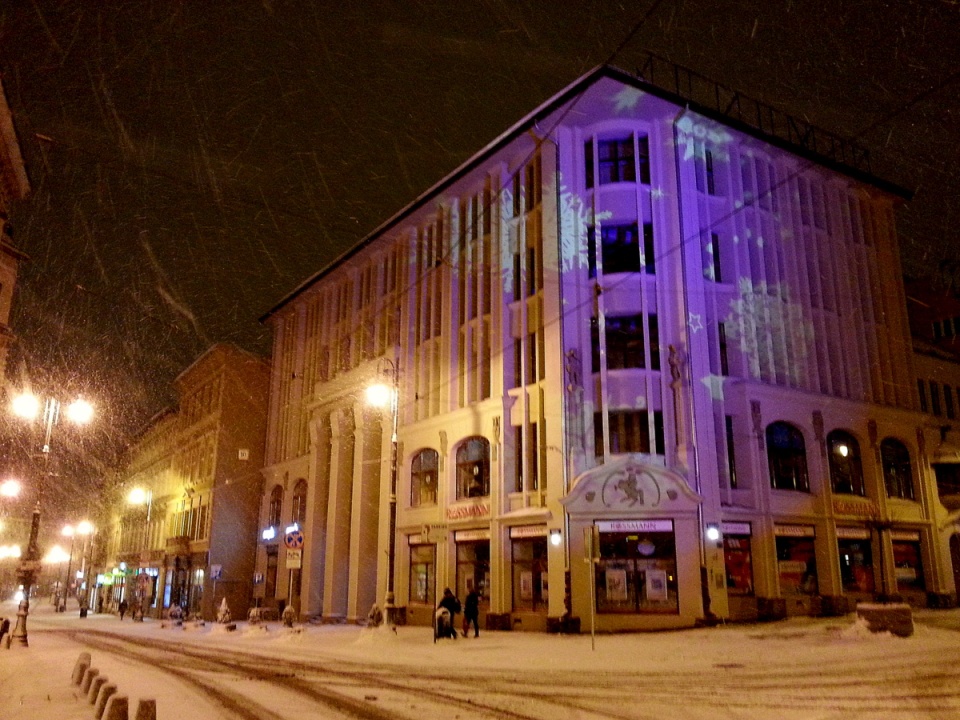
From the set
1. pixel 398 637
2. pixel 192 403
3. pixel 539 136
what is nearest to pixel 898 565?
pixel 398 637

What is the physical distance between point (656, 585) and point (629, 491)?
3104 millimetres

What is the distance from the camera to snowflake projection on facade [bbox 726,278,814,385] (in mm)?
28266

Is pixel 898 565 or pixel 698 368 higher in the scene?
pixel 698 368

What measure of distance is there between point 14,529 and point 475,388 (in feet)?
279

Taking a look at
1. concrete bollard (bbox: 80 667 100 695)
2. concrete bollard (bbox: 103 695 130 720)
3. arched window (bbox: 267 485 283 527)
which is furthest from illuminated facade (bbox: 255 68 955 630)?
concrete bollard (bbox: 103 695 130 720)

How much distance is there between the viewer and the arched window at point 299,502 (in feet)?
144

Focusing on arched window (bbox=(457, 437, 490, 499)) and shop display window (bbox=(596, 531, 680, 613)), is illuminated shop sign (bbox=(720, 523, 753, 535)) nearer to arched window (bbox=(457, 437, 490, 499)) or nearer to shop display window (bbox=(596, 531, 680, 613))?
shop display window (bbox=(596, 531, 680, 613))

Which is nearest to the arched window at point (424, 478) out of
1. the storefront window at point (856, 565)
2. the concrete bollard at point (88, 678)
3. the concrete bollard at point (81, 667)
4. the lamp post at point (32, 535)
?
the lamp post at point (32, 535)

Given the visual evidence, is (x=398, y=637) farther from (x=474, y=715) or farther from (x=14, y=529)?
(x=14, y=529)

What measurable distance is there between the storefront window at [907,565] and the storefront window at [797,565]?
4.63 m

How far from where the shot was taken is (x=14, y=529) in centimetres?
9225

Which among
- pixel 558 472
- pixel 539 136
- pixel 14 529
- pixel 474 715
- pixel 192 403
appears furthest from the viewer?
pixel 14 529

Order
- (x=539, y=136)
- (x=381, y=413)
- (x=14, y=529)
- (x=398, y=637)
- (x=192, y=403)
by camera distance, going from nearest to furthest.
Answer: (x=398, y=637), (x=539, y=136), (x=381, y=413), (x=192, y=403), (x=14, y=529)

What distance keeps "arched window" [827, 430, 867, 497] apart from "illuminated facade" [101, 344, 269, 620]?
3600 cm
